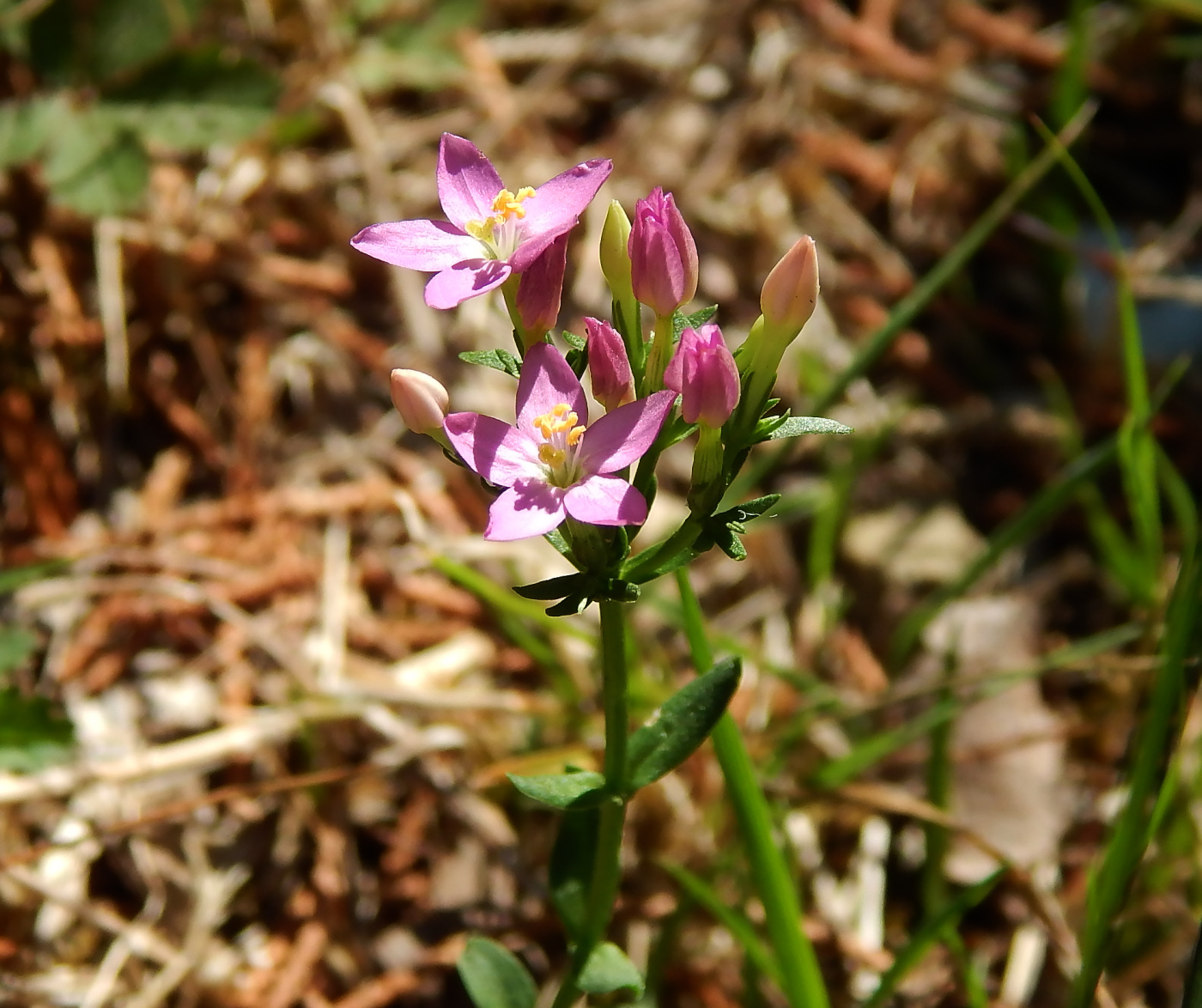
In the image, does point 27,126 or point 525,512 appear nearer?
point 525,512

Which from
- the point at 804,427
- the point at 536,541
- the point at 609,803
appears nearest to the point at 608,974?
the point at 609,803

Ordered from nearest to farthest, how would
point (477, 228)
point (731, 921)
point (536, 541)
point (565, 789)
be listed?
point (565, 789)
point (477, 228)
point (731, 921)
point (536, 541)

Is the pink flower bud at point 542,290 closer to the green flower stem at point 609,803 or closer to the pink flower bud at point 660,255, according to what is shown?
the pink flower bud at point 660,255

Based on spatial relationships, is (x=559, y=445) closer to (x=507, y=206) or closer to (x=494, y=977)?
(x=507, y=206)

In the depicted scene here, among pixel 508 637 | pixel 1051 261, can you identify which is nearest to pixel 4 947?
pixel 508 637

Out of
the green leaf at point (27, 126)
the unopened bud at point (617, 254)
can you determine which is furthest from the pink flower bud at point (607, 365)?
the green leaf at point (27, 126)

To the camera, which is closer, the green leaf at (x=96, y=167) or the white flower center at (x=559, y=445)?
the white flower center at (x=559, y=445)

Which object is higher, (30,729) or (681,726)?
(681,726)
